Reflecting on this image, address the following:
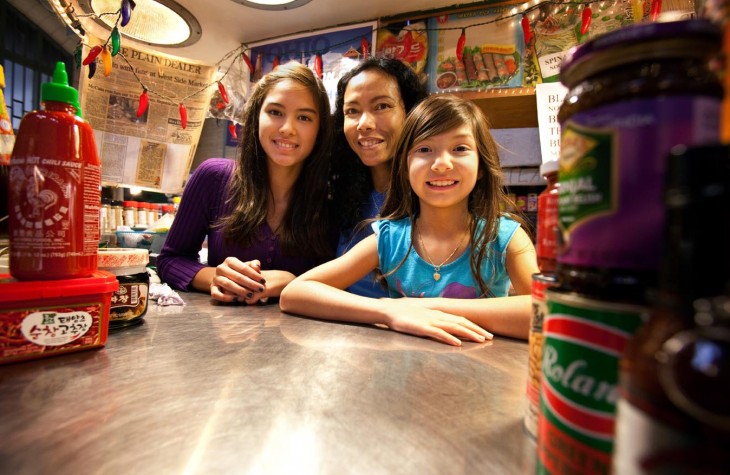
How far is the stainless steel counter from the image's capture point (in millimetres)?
391

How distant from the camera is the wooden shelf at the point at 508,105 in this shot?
7.79 ft

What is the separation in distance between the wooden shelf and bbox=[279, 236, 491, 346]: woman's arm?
1.60m

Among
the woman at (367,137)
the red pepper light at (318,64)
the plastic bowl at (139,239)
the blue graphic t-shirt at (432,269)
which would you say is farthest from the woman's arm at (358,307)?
the red pepper light at (318,64)

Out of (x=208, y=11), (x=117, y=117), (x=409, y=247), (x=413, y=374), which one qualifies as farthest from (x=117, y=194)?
(x=413, y=374)

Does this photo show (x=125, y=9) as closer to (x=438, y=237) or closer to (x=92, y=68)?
(x=92, y=68)

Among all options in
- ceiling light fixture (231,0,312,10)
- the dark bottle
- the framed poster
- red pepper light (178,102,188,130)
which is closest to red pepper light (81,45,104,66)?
red pepper light (178,102,188,130)

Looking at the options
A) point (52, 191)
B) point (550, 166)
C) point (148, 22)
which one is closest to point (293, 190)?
point (52, 191)

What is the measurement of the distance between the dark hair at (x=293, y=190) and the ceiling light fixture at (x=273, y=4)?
1137mm

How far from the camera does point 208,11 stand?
8.50 feet

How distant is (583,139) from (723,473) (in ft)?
0.67

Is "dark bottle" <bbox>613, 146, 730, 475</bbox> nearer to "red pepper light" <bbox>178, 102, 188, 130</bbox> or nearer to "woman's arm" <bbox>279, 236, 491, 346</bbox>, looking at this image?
"woman's arm" <bbox>279, 236, 491, 346</bbox>

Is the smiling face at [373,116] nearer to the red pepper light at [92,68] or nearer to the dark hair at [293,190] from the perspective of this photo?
the dark hair at [293,190]

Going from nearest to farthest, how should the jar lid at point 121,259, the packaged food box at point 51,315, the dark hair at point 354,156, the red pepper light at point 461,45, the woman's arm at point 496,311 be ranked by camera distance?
1. the packaged food box at point 51,315
2. the jar lid at point 121,259
3. the woman's arm at point 496,311
4. the dark hair at point 354,156
5. the red pepper light at point 461,45

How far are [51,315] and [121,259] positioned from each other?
7.3 inches
